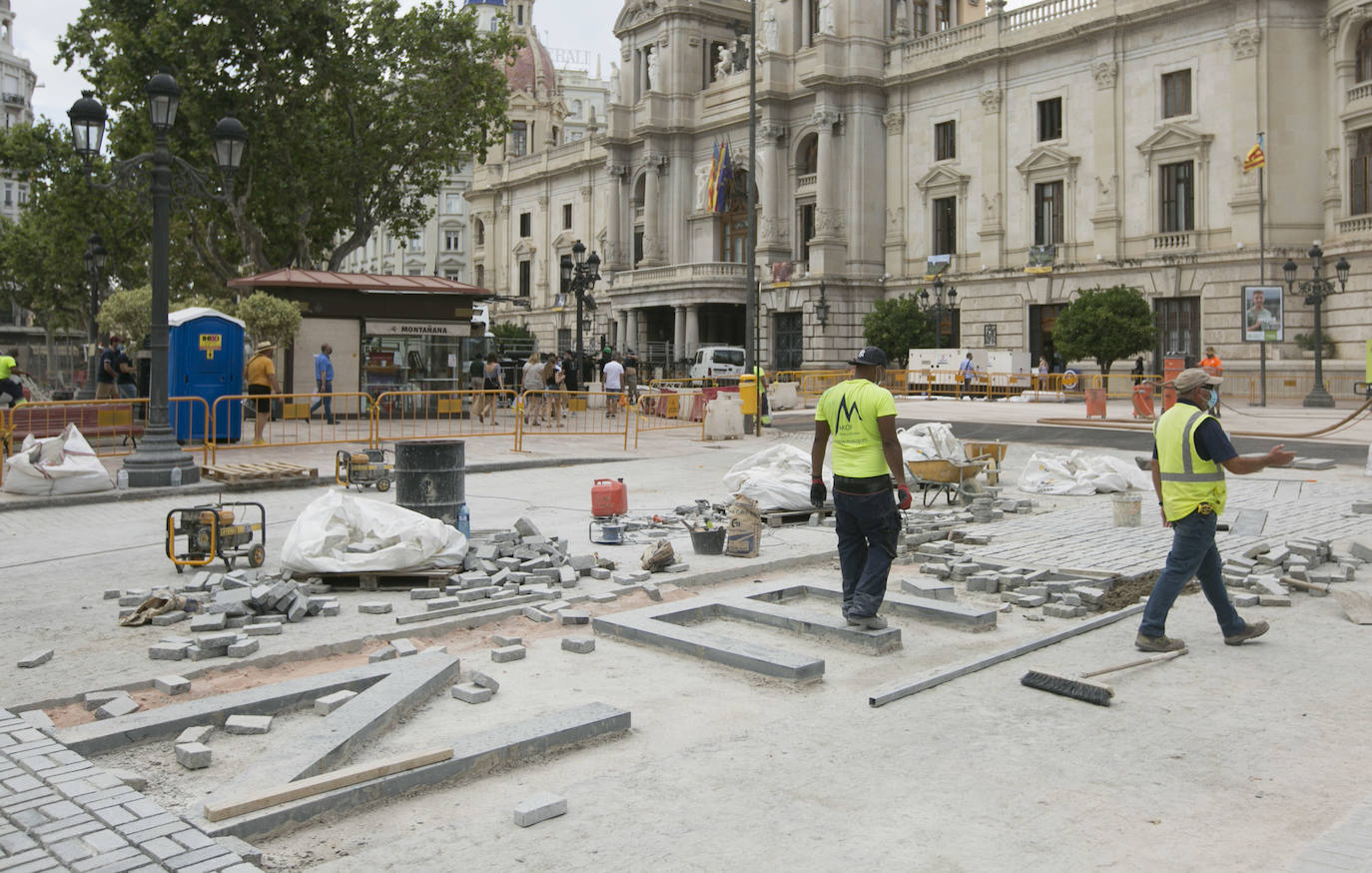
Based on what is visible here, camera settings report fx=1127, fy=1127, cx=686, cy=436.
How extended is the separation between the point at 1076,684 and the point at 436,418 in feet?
62.0

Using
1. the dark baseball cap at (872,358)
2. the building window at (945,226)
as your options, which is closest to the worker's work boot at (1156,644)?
the dark baseball cap at (872,358)

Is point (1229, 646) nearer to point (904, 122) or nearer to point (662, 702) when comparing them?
point (662, 702)

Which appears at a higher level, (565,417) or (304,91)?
(304,91)

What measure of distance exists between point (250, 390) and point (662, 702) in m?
16.5

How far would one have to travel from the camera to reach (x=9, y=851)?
13.3 ft

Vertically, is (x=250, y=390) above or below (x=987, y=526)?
above

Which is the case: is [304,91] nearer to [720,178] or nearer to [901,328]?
[901,328]

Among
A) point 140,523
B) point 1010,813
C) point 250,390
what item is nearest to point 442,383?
point 250,390

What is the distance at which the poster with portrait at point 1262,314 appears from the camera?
33156 mm

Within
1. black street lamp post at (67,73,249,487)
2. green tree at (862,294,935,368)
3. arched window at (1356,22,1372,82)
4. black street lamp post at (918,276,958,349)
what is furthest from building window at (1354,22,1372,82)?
black street lamp post at (67,73,249,487)

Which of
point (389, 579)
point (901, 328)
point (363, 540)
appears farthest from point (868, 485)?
point (901, 328)

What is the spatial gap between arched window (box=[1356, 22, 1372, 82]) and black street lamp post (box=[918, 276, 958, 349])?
49.4 ft

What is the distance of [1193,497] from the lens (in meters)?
6.79

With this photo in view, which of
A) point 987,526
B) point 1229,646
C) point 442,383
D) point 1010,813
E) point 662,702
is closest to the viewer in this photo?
point 1010,813
